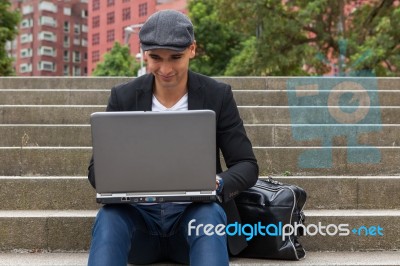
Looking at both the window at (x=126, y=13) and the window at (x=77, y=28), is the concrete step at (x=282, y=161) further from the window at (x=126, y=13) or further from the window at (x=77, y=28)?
the window at (x=77, y=28)

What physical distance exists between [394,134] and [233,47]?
24.9 metres

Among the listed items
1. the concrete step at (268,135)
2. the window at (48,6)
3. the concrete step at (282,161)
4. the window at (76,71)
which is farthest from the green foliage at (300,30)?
the window at (76,71)

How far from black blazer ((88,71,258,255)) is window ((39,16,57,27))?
83545 millimetres

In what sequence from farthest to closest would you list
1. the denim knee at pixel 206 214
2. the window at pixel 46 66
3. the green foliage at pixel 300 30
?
1. the window at pixel 46 66
2. the green foliage at pixel 300 30
3. the denim knee at pixel 206 214

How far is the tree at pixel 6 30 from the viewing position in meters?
17.1

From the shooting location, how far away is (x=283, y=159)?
4293 mm

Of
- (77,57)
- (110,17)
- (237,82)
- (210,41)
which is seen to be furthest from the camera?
(77,57)

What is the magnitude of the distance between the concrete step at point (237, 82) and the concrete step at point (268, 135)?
163cm

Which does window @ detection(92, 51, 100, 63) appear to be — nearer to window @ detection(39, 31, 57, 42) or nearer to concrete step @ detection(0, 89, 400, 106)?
window @ detection(39, 31, 57, 42)

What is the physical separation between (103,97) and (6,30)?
492 inches

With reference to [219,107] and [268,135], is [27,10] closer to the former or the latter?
[268,135]

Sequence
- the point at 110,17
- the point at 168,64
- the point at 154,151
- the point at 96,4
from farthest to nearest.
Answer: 1. the point at 96,4
2. the point at 110,17
3. the point at 168,64
4. the point at 154,151

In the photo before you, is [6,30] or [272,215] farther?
[6,30]

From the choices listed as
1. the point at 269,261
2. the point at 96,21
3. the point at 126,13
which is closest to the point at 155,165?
the point at 269,261
